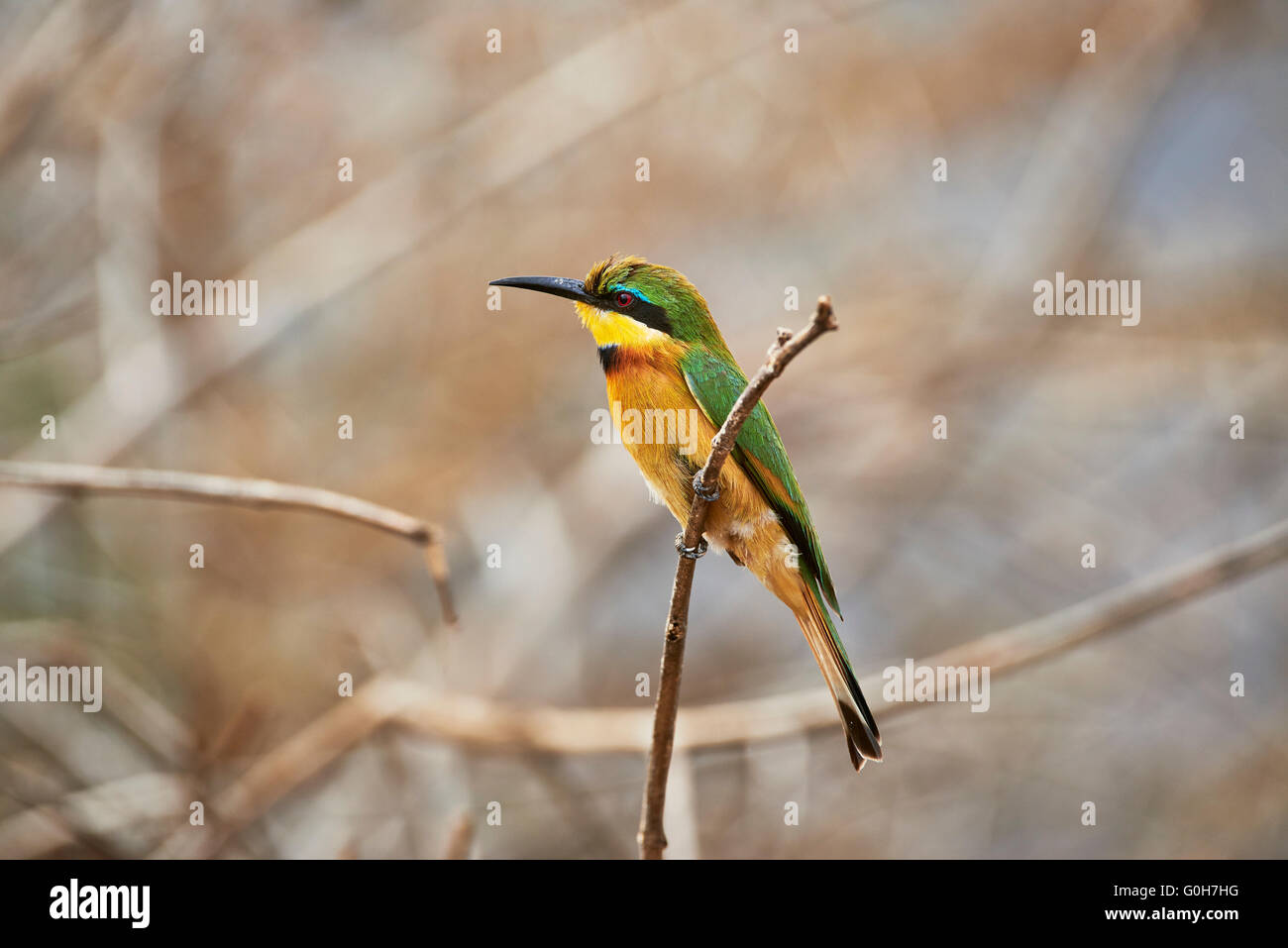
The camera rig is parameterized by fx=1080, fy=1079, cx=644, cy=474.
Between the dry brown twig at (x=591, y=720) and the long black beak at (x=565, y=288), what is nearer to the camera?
the long black beak at (x=565, y=288)

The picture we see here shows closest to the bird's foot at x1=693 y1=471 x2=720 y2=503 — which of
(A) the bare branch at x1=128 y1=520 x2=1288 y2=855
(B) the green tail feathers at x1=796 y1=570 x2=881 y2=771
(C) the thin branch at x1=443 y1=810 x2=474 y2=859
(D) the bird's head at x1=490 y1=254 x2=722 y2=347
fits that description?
(B) the green tail feathers at x1=796 y1=570 x2=881 y2=771

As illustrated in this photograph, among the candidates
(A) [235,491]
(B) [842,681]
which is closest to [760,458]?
(B) [842,681]

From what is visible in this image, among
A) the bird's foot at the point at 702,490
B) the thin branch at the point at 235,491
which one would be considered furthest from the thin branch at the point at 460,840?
the bird's foot at the point at 702,490

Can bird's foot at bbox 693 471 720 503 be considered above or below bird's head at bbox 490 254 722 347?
below

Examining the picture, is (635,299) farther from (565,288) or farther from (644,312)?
(565,288)

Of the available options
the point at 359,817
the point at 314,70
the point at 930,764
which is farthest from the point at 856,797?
the point at 314,70

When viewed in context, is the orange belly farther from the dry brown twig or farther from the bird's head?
the dry brown twig

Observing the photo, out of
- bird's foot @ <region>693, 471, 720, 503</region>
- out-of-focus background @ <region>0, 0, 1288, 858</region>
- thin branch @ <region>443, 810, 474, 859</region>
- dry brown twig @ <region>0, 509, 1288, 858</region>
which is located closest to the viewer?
bird's foot @ <region>693, 471, 720, 503</region>

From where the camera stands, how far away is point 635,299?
3.09 meters

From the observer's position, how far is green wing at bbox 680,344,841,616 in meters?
2.97

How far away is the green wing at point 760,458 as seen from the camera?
2969mm

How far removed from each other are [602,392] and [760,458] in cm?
318

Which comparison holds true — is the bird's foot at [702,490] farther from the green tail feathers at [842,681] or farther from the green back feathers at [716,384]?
the green tail feathers at [842,681]

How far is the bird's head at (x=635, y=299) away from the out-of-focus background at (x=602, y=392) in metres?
1.85
